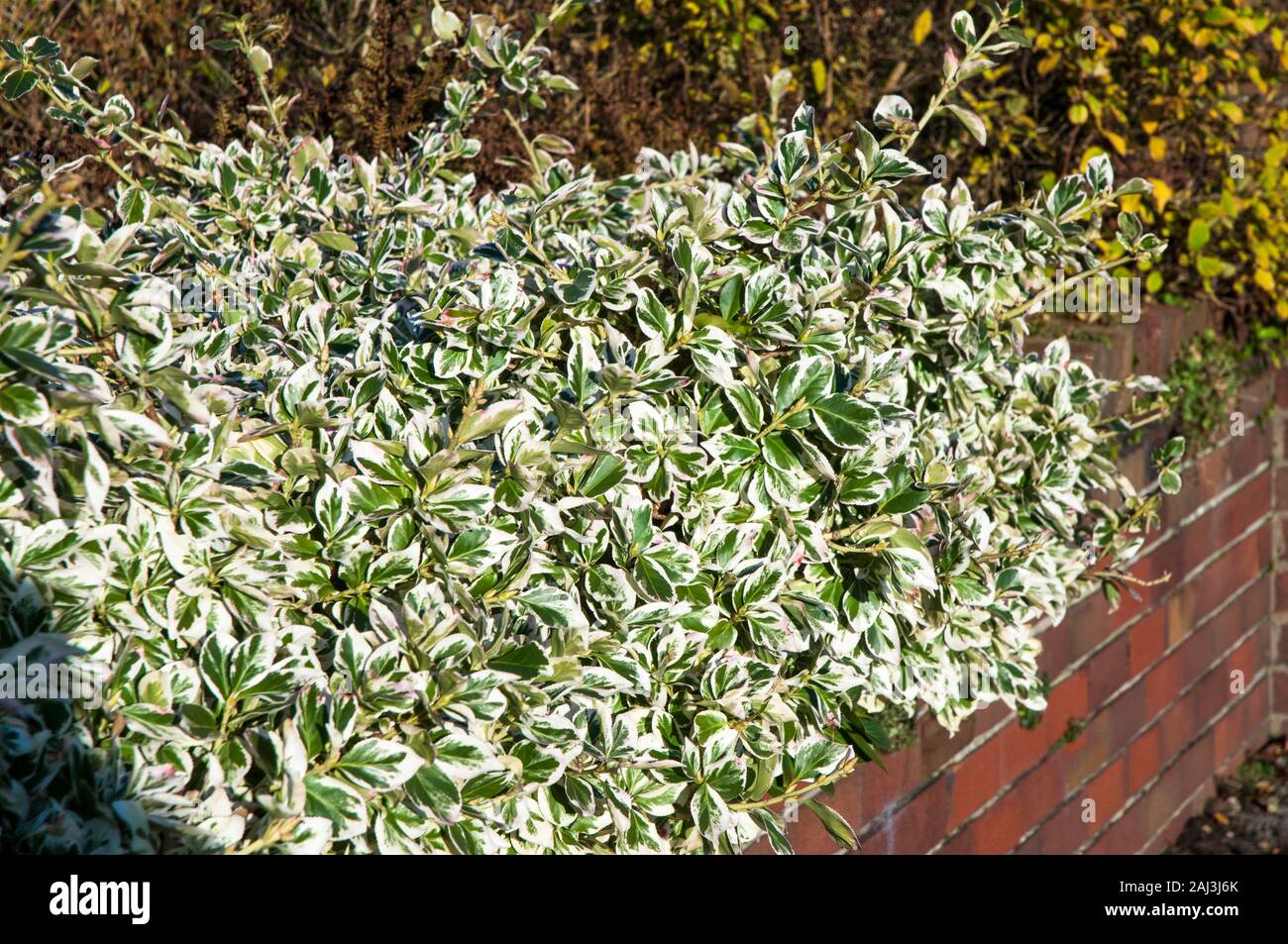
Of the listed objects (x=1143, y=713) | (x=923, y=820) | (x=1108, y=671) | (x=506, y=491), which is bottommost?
(x=923, y=820)

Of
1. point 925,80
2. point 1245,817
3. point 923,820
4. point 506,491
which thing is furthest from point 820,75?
point 506,491

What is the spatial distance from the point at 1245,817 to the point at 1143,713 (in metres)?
0.97

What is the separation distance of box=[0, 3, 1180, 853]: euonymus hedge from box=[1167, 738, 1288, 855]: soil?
223 centimetres

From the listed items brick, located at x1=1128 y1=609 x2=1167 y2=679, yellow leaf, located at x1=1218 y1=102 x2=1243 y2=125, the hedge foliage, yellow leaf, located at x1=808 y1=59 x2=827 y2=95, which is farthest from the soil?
yellow leaf, located at x1=808 y1=59 x2=827 y2=95

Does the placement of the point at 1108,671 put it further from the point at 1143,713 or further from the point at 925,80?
the point at 925,80

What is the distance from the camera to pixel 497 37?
2861 mm

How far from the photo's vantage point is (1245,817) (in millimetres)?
4719

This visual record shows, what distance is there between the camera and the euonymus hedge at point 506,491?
1.46m

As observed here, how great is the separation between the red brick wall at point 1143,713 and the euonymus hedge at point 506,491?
1.52ft

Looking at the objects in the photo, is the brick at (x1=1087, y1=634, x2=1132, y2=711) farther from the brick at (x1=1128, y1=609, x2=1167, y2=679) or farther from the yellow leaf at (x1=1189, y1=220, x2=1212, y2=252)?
the yellow leaf at (x1=1189, y1=220, x2=1212, y2=252)

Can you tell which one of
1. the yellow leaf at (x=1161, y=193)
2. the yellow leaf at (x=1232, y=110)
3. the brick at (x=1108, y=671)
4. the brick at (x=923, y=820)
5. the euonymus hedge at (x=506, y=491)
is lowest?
the brick at (x=923, y=820)

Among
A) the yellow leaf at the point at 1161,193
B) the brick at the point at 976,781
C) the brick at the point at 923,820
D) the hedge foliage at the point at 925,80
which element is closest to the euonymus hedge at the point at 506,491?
the brick at the point at 923,820

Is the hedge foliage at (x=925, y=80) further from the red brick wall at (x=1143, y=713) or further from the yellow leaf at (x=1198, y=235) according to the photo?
the red brick wall at (x=1143, y=713)

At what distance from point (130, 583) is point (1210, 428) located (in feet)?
13.1
